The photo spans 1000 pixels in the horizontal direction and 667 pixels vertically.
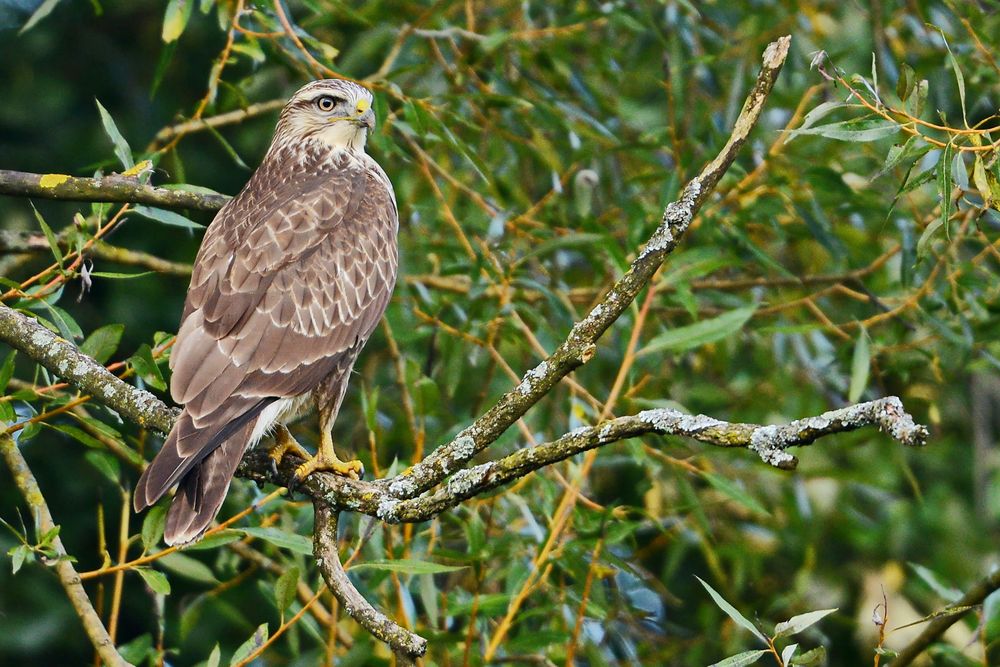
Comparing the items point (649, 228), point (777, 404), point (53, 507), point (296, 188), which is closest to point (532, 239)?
point (649, 228)

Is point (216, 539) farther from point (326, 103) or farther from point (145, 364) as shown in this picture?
point (326, 103)

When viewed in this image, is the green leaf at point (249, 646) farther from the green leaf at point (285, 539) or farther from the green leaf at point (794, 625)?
the green leaf at point (794, 625)

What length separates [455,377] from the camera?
455cm

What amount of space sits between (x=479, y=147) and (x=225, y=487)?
265 centimetres

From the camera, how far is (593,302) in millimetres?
5156

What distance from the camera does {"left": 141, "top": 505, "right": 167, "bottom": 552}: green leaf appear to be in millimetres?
3461

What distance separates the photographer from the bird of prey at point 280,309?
3412 mm

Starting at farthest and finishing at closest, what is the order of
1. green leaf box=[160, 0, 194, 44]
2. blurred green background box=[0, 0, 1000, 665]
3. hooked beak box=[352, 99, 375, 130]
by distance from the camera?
hooked beak box=[352, 99, 375, 130]
blurred green background box=[0, 0, 1000, 665]
green leaf box=[160, 0, 194, 44]

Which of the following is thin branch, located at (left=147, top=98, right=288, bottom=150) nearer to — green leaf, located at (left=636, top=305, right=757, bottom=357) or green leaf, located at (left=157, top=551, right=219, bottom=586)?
green leaf, located at (left=157, top=551, right=219, bottom=586)

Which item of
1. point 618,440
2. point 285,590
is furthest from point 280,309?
point 618,440

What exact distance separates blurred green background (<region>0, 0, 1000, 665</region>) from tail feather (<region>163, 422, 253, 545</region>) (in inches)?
18.2

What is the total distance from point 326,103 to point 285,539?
2019mm

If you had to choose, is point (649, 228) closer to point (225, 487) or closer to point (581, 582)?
point (581, 582)

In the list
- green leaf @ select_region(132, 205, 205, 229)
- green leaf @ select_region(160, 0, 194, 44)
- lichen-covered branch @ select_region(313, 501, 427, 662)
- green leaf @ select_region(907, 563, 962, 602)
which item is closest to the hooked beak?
green leaf @ select_region(160, 0, 194, 44)
